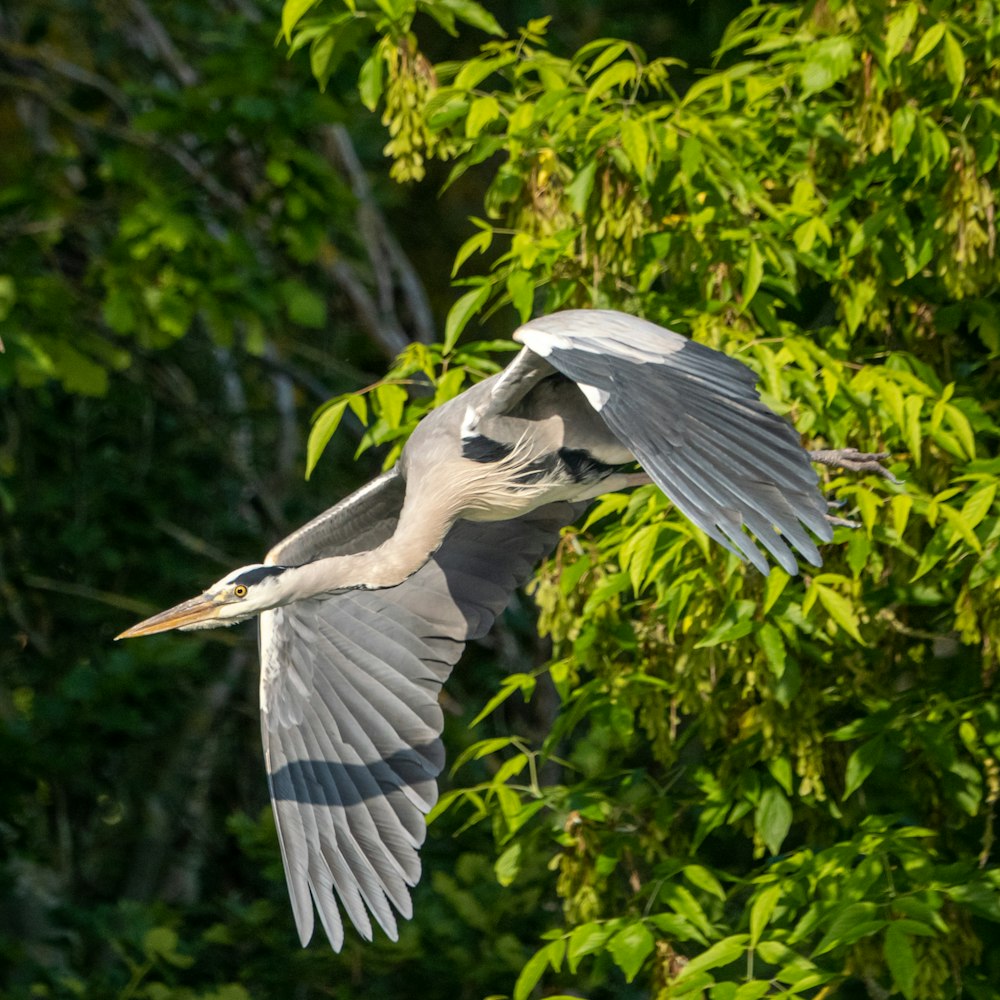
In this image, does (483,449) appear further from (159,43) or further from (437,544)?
(159,43)

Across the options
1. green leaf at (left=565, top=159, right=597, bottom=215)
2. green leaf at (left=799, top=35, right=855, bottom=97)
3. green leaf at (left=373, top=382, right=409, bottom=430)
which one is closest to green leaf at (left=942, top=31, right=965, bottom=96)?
green leaf at (left=799, top=35, right=855, bottom=97)

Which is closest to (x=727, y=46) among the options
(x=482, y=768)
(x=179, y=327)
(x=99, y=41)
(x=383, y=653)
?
(x=383, y=653)

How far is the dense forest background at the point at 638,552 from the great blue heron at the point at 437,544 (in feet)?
0.48

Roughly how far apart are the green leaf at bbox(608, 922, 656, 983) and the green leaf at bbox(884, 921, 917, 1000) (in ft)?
1.50

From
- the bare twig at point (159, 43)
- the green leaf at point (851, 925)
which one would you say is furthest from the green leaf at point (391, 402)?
the bare twig at point (159, 43)

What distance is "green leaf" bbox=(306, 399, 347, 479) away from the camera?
11.1 ft

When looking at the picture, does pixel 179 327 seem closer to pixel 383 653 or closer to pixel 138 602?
pixel 138 602

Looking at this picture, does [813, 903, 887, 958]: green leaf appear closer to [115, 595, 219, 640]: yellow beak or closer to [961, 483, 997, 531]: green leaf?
[961, 483, 997, 531]: green leaf

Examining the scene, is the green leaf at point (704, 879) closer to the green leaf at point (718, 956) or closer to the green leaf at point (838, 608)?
the green leaf at point (718, 956)

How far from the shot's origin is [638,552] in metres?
3.06

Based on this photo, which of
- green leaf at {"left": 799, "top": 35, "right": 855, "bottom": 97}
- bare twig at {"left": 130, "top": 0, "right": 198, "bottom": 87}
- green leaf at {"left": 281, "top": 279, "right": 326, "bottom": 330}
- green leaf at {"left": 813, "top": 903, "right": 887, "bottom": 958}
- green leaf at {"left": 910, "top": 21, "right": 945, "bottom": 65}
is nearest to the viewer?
green leaf at {"left": 813, "top": 903, "right": 887, "bottom": 958}

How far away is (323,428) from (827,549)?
104 centimetres

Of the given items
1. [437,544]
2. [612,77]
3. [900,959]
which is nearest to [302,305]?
[437,544]

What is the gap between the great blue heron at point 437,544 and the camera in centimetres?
289
